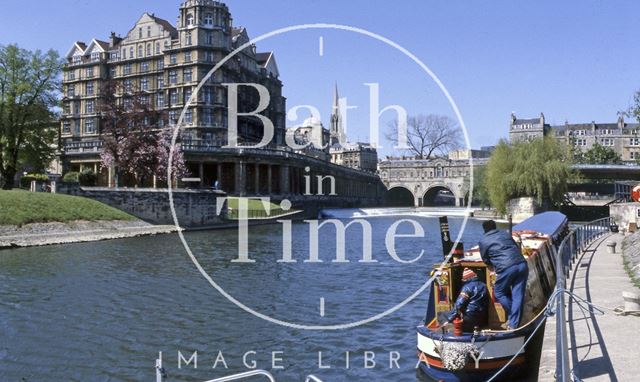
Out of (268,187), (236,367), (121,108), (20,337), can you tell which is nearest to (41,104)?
(121,108)

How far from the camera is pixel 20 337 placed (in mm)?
15102

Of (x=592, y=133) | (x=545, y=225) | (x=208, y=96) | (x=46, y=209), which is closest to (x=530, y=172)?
(x=545, y=225)

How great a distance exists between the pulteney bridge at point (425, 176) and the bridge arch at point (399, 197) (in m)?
0.84

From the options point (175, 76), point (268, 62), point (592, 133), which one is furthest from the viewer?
point (592, 133)

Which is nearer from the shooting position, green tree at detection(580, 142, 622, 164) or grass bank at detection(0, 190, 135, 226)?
grass bank at detection(0, 190, 135, 226)

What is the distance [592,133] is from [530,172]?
323ft

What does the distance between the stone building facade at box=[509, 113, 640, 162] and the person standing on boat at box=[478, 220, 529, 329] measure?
5588 inches

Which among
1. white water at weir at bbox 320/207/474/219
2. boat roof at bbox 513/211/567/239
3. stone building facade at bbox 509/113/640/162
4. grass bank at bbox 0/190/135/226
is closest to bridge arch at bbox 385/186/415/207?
stone building facade at bbox 509/113/640/162

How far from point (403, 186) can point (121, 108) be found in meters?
86.8

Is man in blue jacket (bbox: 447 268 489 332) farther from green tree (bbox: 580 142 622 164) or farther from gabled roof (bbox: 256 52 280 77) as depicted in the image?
green tree (bbox: 580 142 622 164)

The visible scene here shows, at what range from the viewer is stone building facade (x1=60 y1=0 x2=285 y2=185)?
86.7 m

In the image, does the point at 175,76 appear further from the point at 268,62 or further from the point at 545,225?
the point at 545,225

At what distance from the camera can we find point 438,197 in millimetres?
172750

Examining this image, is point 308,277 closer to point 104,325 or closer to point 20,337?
point 104,325
